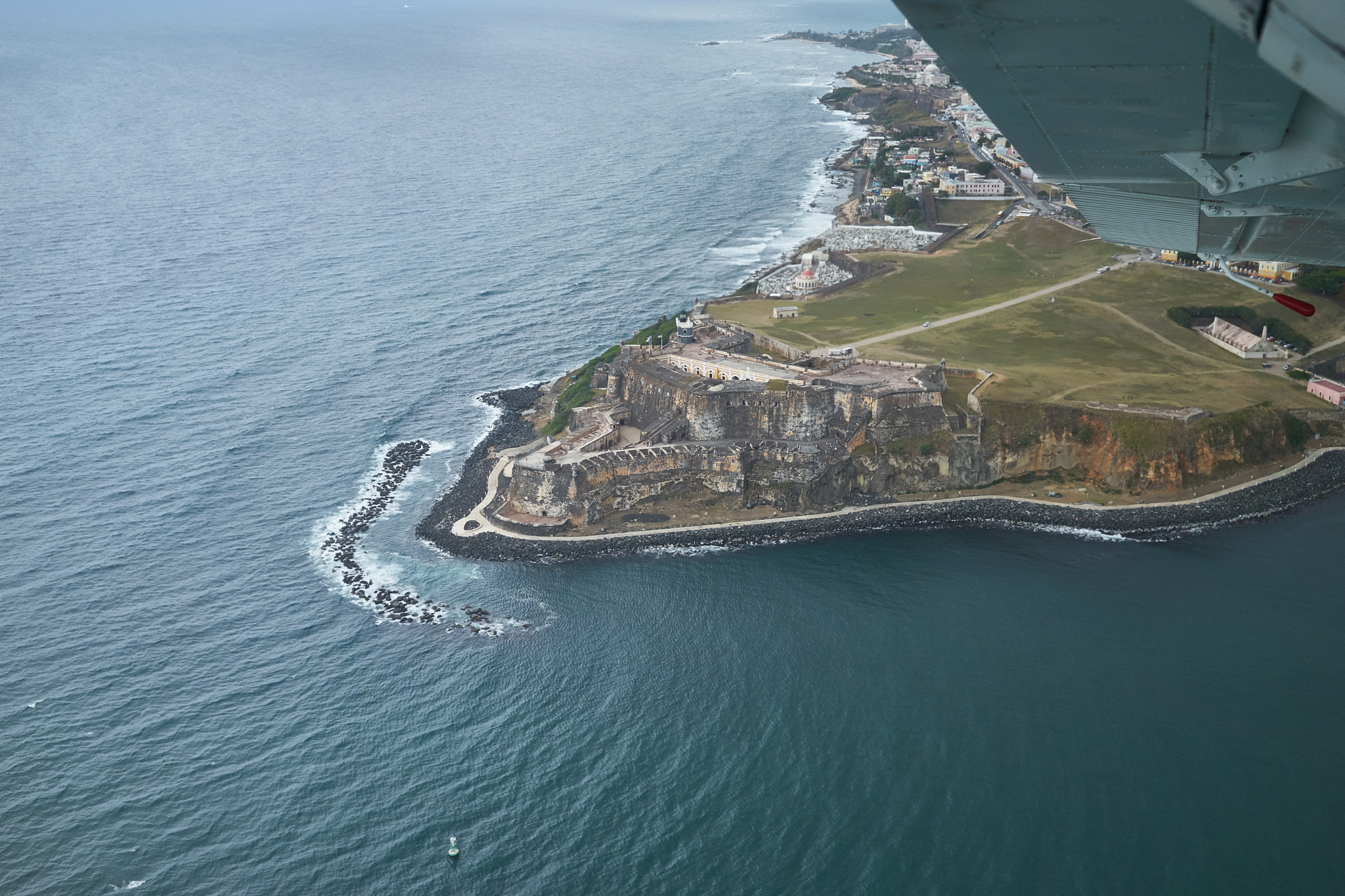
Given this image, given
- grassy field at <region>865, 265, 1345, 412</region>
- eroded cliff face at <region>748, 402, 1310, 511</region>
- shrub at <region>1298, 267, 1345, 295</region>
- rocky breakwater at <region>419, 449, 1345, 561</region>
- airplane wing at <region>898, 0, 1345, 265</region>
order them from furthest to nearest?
shrub at <region>1298, 267, 1345, 295</region>, grassy field at <region>865, 265, 1345, 412</region>, eroded cliff face at <region>748, 402, 1310, 511</region>, rocky breakwater at <region>419, 449, 1345, 561</region>, airplane wing at <region>898, 0, 1345, 265</region>

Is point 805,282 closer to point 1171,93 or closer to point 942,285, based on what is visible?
point 942,285

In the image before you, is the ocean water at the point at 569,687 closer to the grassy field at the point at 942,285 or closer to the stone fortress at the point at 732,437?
the stone fortress at the point at 732,437

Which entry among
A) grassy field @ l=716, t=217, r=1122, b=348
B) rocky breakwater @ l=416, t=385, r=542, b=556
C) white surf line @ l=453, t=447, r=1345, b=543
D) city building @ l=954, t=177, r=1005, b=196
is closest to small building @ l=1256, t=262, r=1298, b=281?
grassy field @ l=716, t=217, r=1122, b=348

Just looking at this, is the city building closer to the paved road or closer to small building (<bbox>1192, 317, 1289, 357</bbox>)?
the paved road

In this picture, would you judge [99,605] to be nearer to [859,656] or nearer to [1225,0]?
[859,656]

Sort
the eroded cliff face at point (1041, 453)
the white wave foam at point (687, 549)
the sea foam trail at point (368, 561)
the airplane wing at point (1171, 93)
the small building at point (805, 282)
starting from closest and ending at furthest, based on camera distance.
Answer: the airplane wing at point (1171, 93) < the sea foam trail at point (368, 561) < the white wave foam at point (687, 549) < the eroded cliff face at point (1041, 453) < the small building at point (805, 282)

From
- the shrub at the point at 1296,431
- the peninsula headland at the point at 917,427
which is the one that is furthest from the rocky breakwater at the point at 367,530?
the shrub at the point at 1296,431

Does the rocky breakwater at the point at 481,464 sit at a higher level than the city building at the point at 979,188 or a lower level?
lower
